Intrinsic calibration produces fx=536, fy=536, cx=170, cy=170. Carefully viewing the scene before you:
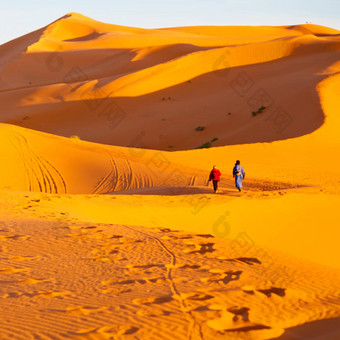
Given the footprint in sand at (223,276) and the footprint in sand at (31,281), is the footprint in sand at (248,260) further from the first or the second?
the footprint in sand at (31,281)

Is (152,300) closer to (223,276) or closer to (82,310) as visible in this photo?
(82,310)

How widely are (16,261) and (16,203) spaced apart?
17.8ft

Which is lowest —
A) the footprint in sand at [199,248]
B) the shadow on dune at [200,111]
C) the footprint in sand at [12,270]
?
the footprint in sand at [12,270]

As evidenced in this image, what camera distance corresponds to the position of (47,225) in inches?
354

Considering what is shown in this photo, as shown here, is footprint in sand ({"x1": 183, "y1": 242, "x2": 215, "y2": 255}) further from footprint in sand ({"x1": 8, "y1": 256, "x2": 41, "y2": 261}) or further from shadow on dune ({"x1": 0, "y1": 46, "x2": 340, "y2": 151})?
shadow on dune ({"x1": 0, "y1": 46, "x2": 340, "y2": 151})

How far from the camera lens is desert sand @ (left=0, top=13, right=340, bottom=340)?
5.16 m

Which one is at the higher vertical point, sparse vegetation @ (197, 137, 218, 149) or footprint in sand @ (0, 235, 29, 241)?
sparse vegetation @ (197, 137, 218, 149)

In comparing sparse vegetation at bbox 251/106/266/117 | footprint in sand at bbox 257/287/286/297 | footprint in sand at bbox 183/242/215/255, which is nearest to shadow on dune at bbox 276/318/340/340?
footprint in sand at bbox 257/287/286/297

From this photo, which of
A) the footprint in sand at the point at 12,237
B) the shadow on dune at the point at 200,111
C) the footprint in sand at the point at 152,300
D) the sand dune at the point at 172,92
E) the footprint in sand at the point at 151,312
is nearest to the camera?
the footprint in sand at the point at 151,312

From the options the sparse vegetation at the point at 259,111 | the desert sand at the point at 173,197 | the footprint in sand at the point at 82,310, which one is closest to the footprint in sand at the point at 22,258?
the desert sand at the point at 173,197

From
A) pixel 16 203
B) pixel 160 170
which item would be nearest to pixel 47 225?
pixel 16 203

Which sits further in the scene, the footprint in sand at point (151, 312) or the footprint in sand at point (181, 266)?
the footprint in sand at point (181, 266)

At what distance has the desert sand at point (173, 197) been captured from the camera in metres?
5.16

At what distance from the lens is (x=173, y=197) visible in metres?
13.7
